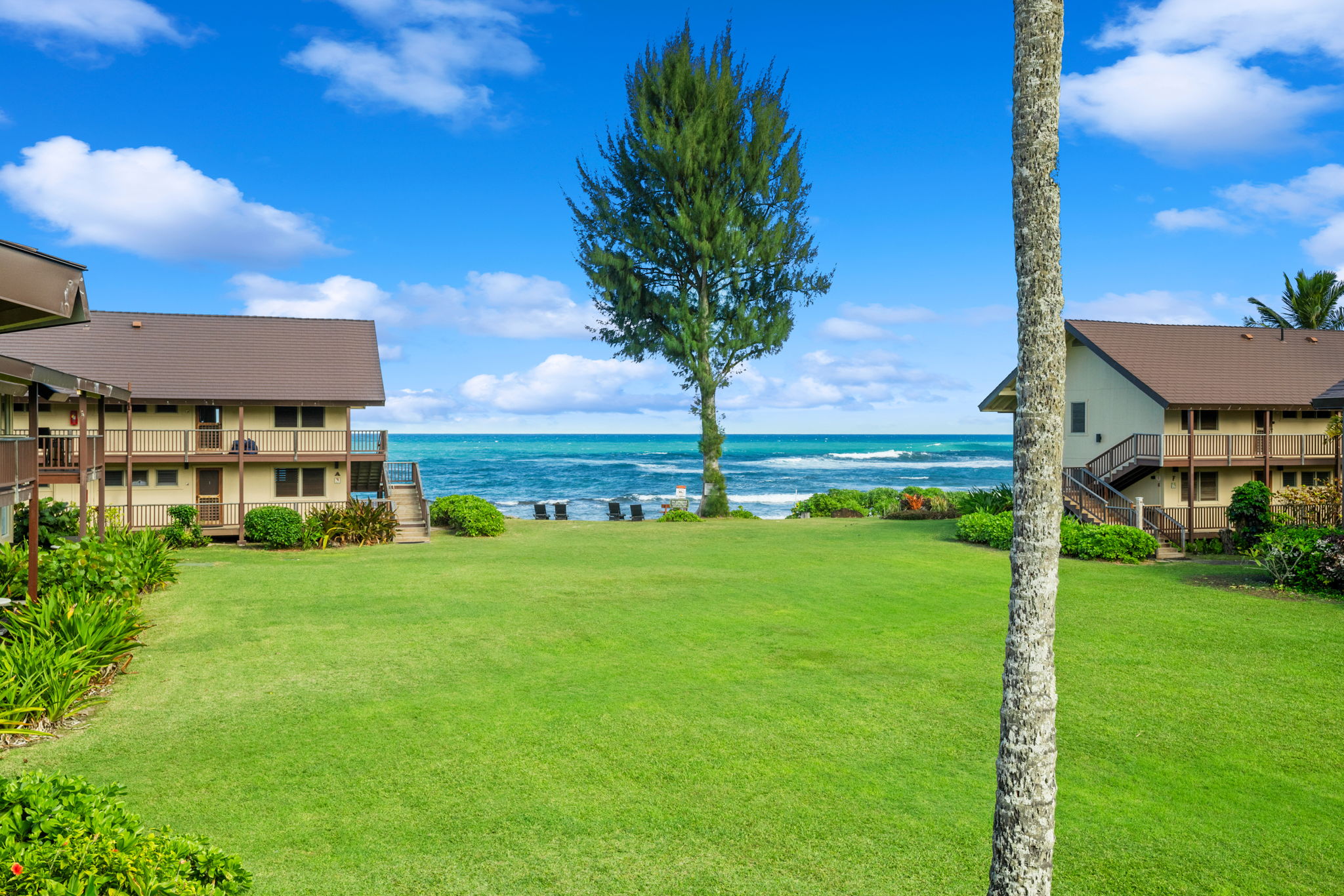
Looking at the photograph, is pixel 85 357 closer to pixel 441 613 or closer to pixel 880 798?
pixel 441 613

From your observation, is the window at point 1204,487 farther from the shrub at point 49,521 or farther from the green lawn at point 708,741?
the shrub at point 49,521

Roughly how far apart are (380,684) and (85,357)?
24458 millimetres

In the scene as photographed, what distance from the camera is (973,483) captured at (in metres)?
70.9

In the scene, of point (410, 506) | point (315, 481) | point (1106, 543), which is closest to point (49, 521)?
point (315, 481)

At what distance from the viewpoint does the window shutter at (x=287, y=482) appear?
2914 cm

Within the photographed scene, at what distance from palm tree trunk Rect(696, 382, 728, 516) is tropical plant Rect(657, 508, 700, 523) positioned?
63.2 inches

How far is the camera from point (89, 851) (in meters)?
4.13

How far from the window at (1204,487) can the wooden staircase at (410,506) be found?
2559 centimetres

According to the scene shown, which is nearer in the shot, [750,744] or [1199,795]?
[1199,795]

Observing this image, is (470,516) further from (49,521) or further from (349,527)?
(49,521)

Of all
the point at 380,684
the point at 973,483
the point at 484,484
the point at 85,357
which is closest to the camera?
the point at 380,684

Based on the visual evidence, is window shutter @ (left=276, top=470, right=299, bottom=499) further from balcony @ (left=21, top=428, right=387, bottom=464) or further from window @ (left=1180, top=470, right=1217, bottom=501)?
window @ (left=1180, top=470, right=1217, bottom=501)

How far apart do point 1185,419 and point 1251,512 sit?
14.5 ft

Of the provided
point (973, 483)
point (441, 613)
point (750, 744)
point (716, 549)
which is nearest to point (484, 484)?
point (973, 483)
